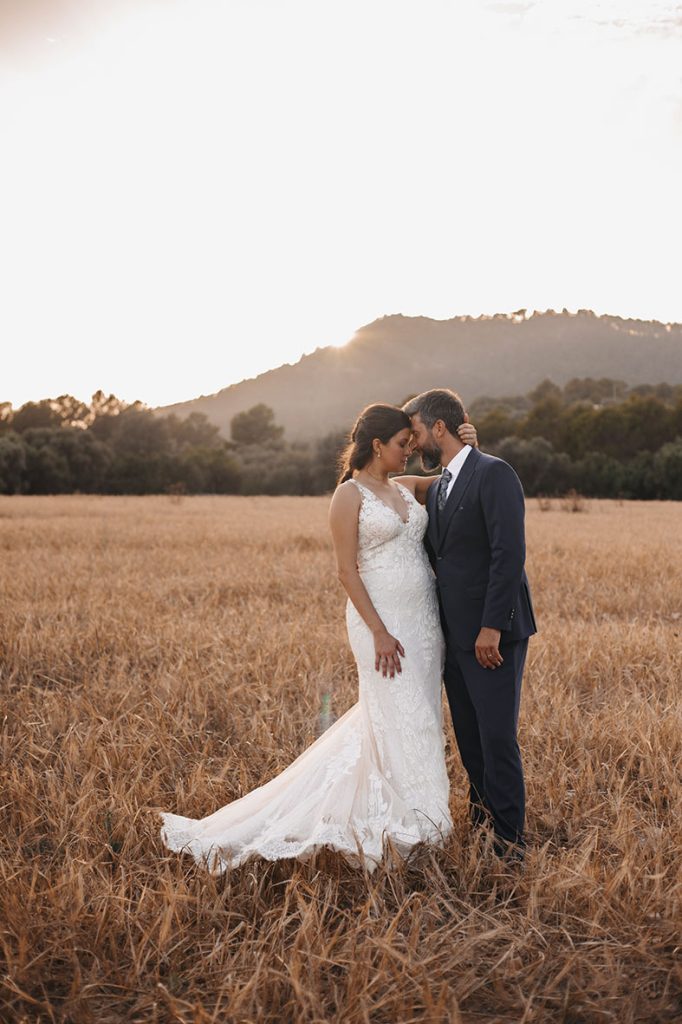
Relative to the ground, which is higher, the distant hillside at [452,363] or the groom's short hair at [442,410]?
the distant hillside at [452,363]

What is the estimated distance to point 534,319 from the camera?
182 meters

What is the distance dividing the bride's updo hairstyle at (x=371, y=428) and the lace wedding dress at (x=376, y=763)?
142 millimetres

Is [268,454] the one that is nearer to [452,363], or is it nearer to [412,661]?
[412,661]

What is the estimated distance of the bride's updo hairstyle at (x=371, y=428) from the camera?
12.8 feet

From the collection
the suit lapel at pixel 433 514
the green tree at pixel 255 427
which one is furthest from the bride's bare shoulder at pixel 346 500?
the green tree at pixel 255 427

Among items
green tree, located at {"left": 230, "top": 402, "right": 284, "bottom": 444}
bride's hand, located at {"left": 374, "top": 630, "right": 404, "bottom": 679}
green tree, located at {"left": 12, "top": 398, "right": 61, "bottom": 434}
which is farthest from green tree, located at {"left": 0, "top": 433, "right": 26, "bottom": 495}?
bride's hand, located at {"left": 374, "top": 630, "right": 404, "bottom": 679}

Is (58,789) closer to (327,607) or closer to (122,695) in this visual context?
(122,695)

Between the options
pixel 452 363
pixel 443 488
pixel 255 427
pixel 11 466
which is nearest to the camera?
pixel 443 488

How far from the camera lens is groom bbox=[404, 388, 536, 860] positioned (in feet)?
11.6

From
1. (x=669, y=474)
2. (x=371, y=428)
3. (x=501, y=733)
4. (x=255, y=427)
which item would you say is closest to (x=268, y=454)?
(x=255, y=427)

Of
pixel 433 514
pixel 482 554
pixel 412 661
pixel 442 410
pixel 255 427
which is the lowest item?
pixel 412 661

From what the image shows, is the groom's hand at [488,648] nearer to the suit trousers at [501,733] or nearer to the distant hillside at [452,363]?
the suit trousers at [501,733]

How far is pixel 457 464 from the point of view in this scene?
3807 mm

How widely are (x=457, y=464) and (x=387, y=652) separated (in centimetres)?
97
